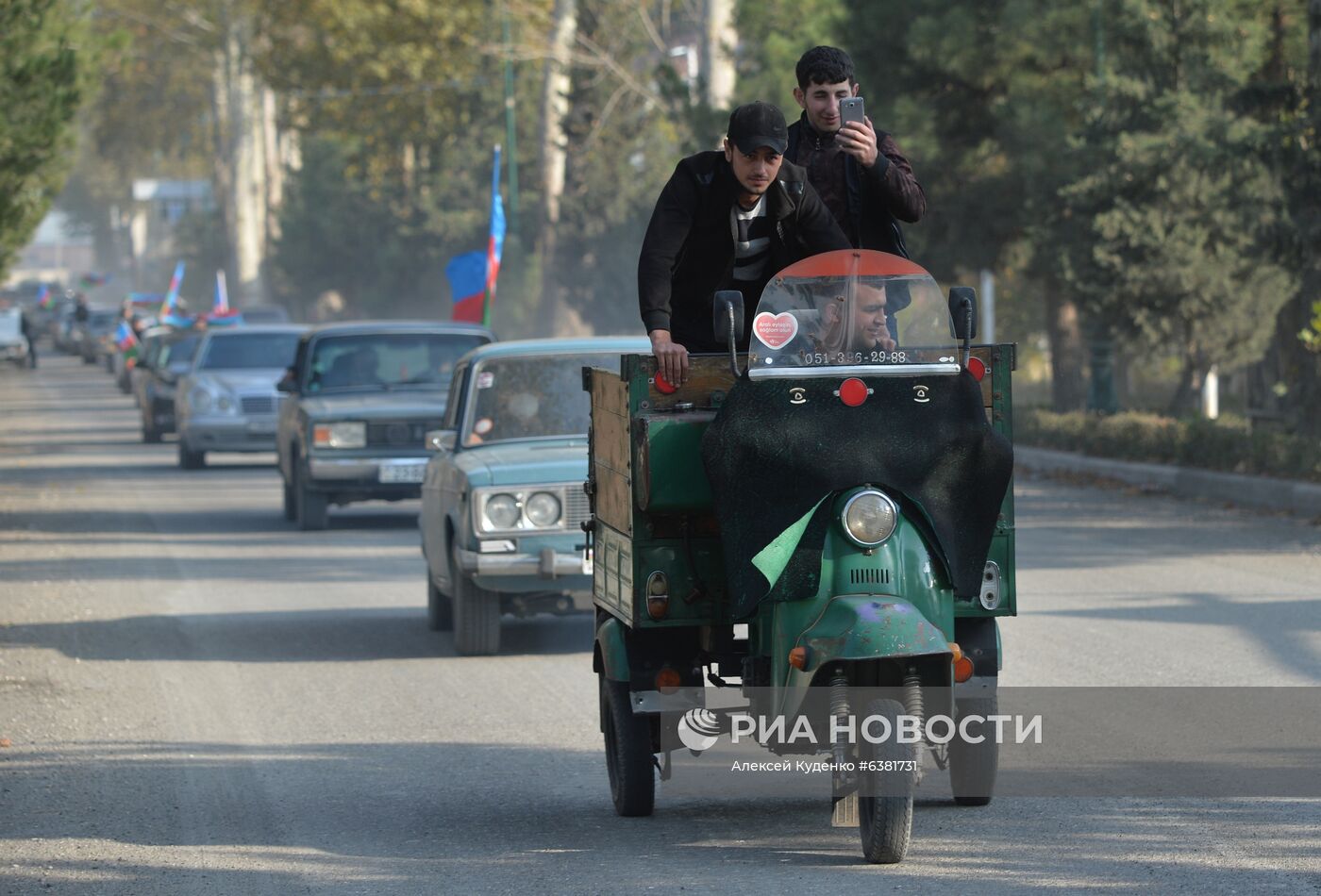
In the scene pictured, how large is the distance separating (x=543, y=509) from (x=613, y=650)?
4260mm

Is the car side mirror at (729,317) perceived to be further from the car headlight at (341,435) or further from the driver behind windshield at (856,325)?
the car headlight at (341,435)

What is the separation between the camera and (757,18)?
38.2 m

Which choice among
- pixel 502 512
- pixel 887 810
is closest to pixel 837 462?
pixel 887 810

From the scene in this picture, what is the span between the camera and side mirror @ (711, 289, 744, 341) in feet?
19.6

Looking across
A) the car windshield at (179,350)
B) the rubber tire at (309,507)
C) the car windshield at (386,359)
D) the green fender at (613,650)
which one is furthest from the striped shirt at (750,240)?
the car windshield at (179,350)

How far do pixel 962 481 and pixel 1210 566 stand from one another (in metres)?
8.19

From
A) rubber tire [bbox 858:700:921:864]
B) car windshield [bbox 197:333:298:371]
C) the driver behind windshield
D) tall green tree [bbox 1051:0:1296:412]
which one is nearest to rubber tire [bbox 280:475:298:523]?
car windshield [bbox 197:333:298:371]

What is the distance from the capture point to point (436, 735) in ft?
28.8

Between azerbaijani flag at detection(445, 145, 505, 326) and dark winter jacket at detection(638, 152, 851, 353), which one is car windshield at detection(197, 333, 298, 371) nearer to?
azerbaijani flag at detection(445, 145, 505, 326)

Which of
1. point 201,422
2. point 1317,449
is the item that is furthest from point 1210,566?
point 201,422

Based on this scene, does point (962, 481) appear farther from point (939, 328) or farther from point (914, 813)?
point (914, 813)

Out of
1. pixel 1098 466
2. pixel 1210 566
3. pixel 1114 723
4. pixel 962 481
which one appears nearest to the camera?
pixel 962 481

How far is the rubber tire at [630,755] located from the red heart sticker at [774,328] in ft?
Answer: 4.26

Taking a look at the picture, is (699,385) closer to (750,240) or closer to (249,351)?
(750,240)
